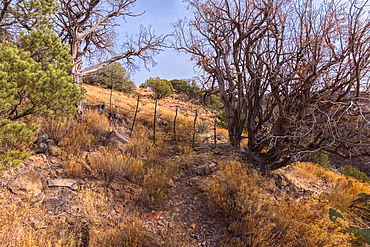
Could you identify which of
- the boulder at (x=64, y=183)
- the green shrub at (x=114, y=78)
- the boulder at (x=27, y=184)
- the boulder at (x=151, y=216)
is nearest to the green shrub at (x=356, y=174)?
the boulder at (x=151, y=216)

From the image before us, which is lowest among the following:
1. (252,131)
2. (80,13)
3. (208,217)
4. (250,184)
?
(208,217)

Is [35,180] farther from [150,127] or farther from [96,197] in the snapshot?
[150,127]

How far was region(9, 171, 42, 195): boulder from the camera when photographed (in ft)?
10.1

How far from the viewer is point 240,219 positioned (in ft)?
10.6

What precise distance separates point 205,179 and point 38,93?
4.52 m

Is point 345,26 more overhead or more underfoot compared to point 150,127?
more overhead

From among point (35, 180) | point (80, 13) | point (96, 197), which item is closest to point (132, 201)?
point (96, 197)

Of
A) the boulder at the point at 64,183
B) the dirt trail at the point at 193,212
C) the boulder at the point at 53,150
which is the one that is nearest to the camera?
the dirt trail at the point at 193,212

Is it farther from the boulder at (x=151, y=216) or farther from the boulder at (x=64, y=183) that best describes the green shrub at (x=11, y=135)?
the boulder at (x=151, y=216)

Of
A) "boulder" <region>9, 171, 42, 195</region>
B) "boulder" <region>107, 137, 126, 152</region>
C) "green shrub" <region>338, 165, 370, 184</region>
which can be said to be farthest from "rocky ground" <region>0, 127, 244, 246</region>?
"green shrub" <region>338, 165, 370, 184</region>

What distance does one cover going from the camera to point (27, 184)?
10.5 ft

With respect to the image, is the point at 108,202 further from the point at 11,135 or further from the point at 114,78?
the point at 114,78

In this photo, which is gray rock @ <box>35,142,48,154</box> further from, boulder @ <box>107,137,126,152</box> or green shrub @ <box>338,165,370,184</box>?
green shrub @ <box>338,165,370,184</box>

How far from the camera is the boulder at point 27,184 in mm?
3073
